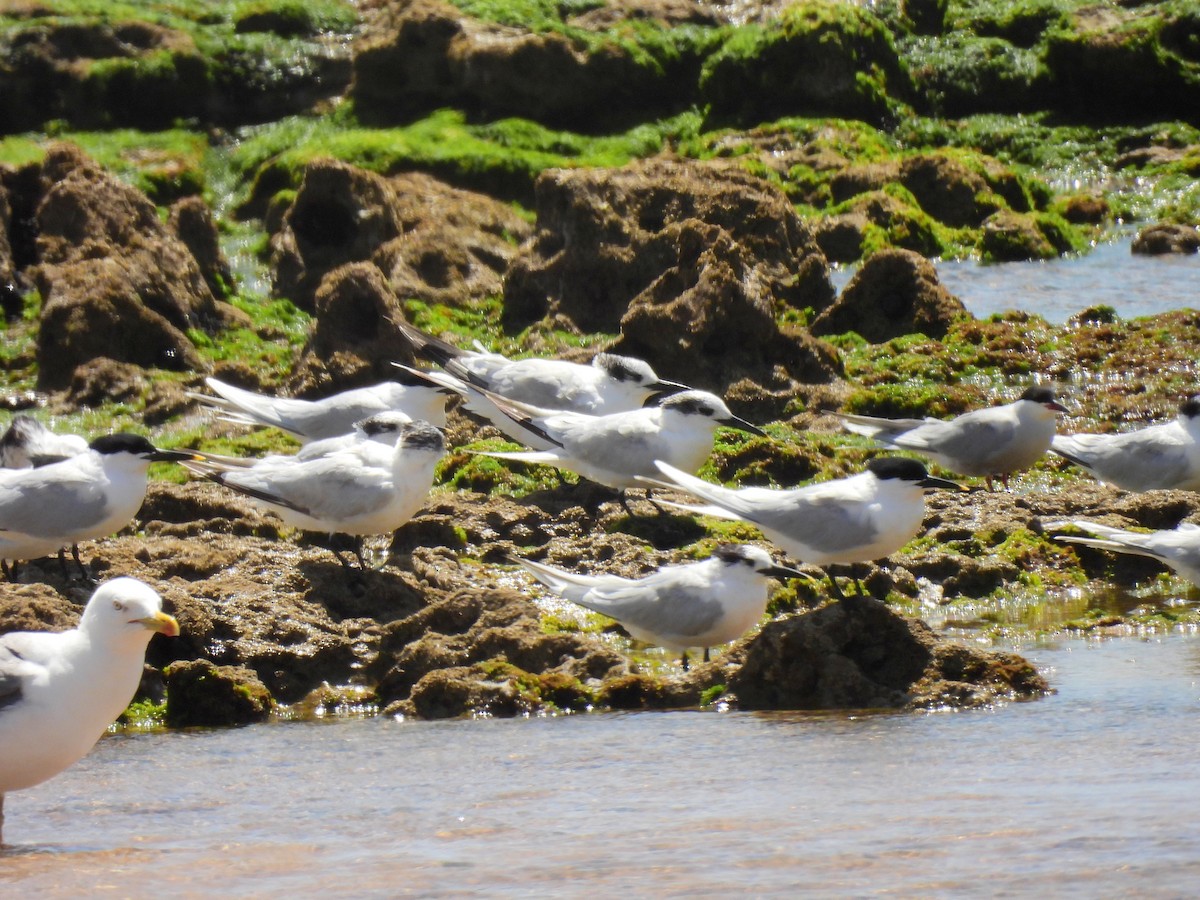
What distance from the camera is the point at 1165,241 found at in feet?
52.2

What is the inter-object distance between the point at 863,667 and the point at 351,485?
2775mm

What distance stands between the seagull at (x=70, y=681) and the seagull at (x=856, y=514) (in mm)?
3065

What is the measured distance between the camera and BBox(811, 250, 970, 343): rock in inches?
496

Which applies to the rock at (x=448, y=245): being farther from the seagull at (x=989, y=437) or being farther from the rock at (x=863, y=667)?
the rock at (x=863, y=667)

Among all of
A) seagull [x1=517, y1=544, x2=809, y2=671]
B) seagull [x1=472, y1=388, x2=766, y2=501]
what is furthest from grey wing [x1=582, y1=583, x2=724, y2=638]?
seagull [x1=472, y1=388, x2=766, y2=501]

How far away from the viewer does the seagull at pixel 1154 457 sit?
10.1 m

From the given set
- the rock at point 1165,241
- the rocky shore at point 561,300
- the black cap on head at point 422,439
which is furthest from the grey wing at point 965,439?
the rock at point 1165,241

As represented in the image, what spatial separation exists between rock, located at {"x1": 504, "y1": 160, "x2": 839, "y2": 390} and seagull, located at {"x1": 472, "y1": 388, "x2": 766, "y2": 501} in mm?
1963

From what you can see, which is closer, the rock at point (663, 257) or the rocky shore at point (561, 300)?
the rocky shore at point (561, 300)

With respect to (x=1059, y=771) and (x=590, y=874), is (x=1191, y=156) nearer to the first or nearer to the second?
(x=1059, y=771)

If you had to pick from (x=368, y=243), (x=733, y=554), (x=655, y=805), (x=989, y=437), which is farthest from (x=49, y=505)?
(x=368, y=243)

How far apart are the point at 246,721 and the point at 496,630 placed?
1065mm

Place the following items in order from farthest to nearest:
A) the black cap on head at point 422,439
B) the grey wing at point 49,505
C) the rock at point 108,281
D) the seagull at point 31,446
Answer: the rock at point 108,281
the seagull at point 31,446
the black cap on head at point 422,439
the grey wing at point 49,505

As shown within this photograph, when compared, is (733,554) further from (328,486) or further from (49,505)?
(49,505)
